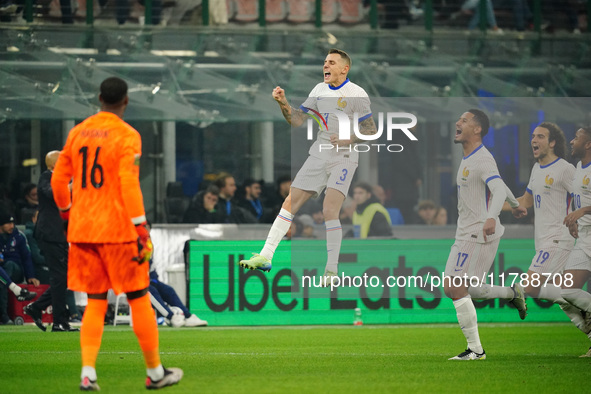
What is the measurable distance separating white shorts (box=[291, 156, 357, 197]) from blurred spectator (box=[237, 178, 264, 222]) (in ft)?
22.1

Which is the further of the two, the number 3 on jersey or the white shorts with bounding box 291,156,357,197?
the white shorts with bounding box 291,156,357,197

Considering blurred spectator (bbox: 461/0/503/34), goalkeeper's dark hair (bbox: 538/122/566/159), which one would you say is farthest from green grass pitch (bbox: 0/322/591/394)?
blurred spectator (bbox: 461/0/503/34)

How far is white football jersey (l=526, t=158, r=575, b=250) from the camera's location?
11500 mm

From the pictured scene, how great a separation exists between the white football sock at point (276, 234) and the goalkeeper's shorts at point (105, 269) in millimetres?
3671

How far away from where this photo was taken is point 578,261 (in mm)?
10797

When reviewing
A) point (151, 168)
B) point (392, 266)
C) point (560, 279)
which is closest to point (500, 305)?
point (392, 266)

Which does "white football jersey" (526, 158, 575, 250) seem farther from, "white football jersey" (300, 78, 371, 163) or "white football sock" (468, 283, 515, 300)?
"white football jersey" (300, 78, 371, 163)

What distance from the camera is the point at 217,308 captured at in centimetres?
1591

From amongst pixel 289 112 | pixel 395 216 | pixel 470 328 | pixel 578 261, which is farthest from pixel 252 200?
pixel 470 328

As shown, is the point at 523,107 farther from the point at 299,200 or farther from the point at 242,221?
the point at 299,200

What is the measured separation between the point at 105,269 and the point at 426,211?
9.46 m

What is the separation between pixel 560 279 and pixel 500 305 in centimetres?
551

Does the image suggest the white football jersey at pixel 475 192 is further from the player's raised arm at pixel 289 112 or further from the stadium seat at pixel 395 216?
the stadium seat at pixel 395 216

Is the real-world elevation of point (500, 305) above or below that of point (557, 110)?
below
